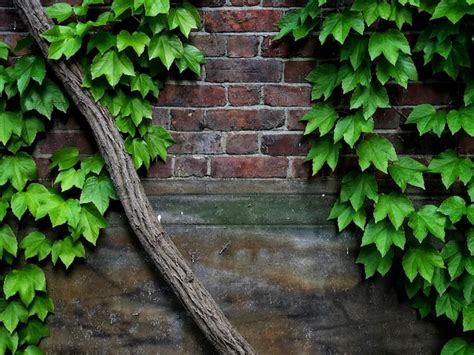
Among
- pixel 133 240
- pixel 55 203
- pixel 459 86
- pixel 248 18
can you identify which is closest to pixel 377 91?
pixel 459 86

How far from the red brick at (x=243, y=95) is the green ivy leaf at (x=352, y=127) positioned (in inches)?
12.4

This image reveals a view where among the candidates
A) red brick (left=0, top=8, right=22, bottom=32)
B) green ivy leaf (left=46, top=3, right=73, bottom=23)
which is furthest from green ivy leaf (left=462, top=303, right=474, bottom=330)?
red brick (left=0, top=8, right=22, bottom=32)

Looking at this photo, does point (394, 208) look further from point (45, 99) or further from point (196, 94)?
point (45, 99)

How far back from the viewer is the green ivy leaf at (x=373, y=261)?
2533 mm

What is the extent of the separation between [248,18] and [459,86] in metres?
0.79

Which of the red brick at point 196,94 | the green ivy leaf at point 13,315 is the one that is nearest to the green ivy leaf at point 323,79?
the red brick at point 196,94

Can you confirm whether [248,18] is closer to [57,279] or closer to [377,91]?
[377,91]

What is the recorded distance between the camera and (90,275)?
2627 mm

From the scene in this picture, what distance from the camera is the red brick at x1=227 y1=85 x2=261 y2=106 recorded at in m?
2.57

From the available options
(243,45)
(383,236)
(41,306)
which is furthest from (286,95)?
(41,306)

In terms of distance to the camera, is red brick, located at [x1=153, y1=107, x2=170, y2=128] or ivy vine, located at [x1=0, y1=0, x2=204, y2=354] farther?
red brick, located at [x1=153, y1=107, x2=170, y2=128]

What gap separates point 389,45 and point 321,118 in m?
0.34

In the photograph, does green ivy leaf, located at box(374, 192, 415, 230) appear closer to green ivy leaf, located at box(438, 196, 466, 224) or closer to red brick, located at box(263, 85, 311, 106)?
green ivy leaf, located at box(438, 196, 466, 224)

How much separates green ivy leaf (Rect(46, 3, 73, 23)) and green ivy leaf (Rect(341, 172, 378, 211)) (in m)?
1.15
